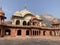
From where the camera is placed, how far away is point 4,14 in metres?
43.9

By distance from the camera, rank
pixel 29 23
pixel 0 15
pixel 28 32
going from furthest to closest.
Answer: pixel 29 23
pixel 28 32
pixel 0 15

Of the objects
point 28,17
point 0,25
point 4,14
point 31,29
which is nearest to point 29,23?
point 28,17

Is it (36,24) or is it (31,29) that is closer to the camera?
(31,29)

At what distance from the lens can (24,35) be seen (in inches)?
1722

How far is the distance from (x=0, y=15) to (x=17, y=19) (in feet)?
24.5

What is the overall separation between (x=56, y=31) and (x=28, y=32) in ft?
26.8

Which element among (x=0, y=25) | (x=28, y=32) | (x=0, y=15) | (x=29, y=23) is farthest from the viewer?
(x=29, y=23)

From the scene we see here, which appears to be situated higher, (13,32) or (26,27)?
(26,27)

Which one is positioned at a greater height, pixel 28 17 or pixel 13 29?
pixel 28 17

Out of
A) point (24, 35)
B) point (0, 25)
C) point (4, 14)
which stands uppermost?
point (4, 14)

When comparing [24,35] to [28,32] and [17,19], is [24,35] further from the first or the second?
[17,19]

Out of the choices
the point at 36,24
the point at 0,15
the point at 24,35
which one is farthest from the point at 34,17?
the point at 0,15

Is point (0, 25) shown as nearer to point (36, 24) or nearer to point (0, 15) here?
point (0, 15)

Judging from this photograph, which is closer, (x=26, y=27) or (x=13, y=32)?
(x=13, y=32)
